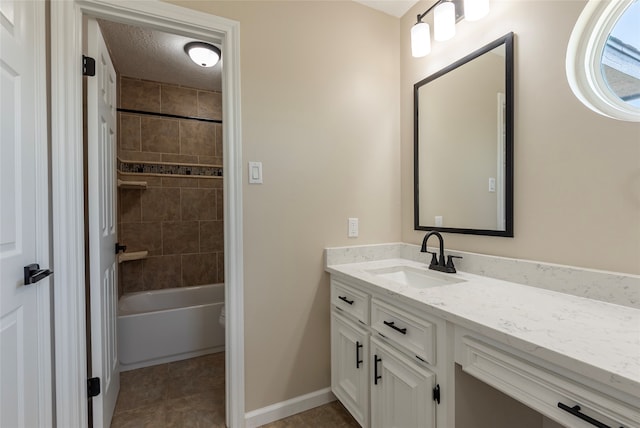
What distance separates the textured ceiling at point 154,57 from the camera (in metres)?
1.96

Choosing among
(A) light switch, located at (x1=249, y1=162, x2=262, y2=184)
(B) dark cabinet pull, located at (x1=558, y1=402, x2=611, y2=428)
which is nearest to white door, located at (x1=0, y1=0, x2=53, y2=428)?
(A) light switch, located at (x1=249, y1=162, x2=262, y2=184)

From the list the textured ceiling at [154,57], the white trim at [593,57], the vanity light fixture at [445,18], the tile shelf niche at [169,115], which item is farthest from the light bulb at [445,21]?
the tile shelf niche at [169,115]

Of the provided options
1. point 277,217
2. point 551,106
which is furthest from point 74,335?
point 551,106

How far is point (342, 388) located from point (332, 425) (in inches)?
8.5

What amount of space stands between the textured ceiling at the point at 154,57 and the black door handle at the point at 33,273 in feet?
4.89

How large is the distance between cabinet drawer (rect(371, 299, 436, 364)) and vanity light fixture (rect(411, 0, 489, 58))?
54.9 inches

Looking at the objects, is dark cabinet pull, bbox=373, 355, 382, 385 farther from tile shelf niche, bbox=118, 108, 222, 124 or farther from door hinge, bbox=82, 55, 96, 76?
tile shelf niche, bbox=118, 108, 222, 124

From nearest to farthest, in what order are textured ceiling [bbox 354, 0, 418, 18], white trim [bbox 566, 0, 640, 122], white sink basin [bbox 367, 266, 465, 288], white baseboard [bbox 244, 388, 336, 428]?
1. white trim [bbox 566, 0, 640, 122]
2. white sink basin [bbox 367, 266, 465, 288]
3. white baseboard [bbox 244, 388, 336, 428]
4. textured ceiling [bbox 354, 0, 418, 18]

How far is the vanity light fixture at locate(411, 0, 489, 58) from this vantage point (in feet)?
4.36

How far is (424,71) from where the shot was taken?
1.75m

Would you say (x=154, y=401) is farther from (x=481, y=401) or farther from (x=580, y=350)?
(x=580, y=350)

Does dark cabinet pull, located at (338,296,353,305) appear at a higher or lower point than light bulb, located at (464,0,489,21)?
lower

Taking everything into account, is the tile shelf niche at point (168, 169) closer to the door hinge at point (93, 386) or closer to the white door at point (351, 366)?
the door hinge at point (93, 386)

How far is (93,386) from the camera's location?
1.33 m
